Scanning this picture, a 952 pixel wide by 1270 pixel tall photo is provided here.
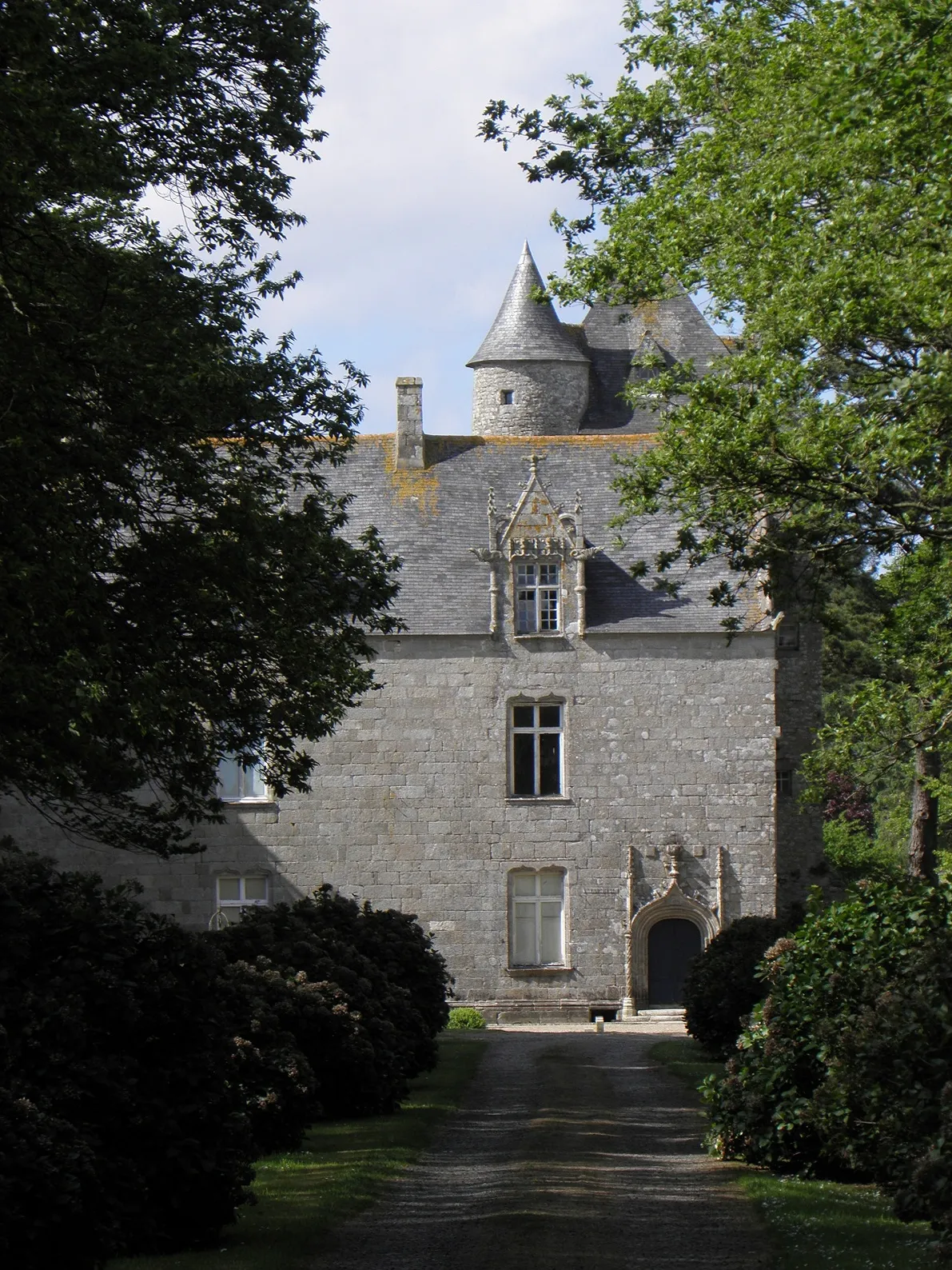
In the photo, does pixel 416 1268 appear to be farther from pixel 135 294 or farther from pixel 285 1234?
pixel 135 294

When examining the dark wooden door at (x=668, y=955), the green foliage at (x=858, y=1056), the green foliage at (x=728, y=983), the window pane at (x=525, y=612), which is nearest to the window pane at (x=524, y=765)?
the window pane at (x=525, y=612)

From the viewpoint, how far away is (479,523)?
33.3m

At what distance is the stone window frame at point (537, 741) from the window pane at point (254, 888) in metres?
4.96

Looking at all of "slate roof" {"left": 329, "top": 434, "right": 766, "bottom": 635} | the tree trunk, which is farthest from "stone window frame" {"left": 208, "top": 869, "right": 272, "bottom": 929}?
the tree trunk

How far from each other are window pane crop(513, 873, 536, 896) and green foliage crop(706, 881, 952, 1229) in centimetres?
1817

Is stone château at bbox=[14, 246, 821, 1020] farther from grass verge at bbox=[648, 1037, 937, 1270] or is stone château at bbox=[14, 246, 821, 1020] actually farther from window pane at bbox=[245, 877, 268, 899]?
grass verge at bbox=[648, 1037, 937, 1270]

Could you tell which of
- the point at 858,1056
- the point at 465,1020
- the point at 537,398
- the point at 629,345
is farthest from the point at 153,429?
the point at 629,345

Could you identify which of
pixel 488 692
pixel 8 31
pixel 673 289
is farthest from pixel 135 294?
pixel 488 692

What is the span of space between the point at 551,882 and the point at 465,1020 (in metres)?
3.18

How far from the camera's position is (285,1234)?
9.92 meters

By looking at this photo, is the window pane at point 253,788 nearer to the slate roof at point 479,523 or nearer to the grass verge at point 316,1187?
the slate roof at point 479,523

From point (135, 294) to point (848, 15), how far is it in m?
6.33

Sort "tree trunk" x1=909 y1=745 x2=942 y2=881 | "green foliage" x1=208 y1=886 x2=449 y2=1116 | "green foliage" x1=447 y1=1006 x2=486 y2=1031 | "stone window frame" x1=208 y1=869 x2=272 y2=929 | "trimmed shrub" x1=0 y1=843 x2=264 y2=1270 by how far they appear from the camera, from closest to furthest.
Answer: "trimmed shrub" x1=0 y1=843 x2=264 y2=1270
"green foliage" x1=208 y1=886 x2=449 y2=1116
"tree trunk" x1=909 y1=745 x2=942 y2=881
"green foliage" x1=447 y1=1006 x2=486 y2=1031
"stone window frame" x1=208 y1=869 x2=272 y2=929

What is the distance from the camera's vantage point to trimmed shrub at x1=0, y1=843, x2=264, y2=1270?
8086 millimetres
